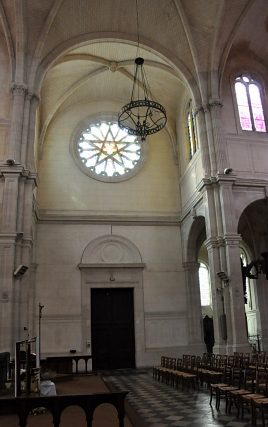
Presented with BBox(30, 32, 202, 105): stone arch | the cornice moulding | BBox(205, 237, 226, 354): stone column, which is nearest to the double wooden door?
the cornice moulding

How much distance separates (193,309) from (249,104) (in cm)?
1031

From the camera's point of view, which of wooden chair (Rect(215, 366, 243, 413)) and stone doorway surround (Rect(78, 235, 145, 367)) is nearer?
wooden chair (Rect(215, 366, 243, 413))

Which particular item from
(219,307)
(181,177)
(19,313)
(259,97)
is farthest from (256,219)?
(19,313)

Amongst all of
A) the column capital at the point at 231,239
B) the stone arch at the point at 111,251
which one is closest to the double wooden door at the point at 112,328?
the stone arch at the point at 111,251

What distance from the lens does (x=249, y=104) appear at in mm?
19562

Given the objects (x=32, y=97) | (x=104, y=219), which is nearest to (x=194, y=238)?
(x=104, y=219)

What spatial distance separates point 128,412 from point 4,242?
26.3 ft

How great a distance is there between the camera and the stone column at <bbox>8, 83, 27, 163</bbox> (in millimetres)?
15992

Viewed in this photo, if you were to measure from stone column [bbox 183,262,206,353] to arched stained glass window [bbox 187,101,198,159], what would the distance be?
5.83 meters

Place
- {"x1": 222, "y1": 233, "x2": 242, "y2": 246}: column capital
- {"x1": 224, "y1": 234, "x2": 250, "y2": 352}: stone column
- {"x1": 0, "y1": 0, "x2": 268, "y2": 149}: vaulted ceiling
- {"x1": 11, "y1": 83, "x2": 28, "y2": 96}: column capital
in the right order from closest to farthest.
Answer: {"x1": 224, "y1": 234, "x2": 250, "y2": 352}: stone column
{"x1": 222, "y1": 233, "x2": 242, "y2": 246}: column capital
{"x1": 11, "y1": 83, "x2": 28, "y2": 96}: column capital
{"x1": 0, "y1": 0, "x2": 268, "y2": 149}: vaulted ceiling

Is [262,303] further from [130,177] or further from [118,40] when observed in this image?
[118,40]

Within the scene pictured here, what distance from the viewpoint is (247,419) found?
7.81m

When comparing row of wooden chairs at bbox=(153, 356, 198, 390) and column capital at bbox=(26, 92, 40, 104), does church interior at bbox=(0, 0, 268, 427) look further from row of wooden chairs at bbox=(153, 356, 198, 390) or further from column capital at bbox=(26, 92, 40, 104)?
row of wooden chairs at bbox=(153, 356, 198, 390)

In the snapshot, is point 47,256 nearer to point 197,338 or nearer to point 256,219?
point 197,338
